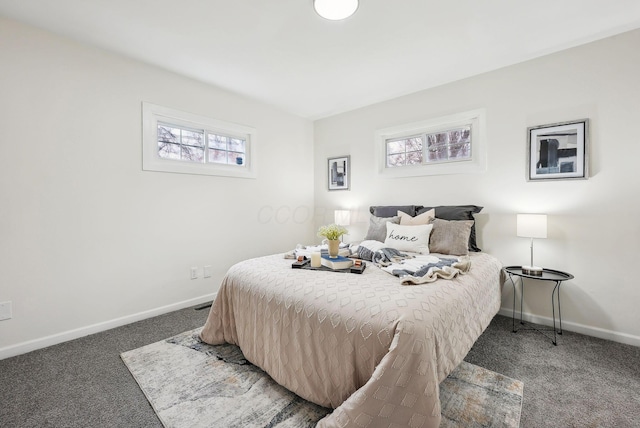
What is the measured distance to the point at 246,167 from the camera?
3744 millimetres

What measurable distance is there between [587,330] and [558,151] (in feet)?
5.28

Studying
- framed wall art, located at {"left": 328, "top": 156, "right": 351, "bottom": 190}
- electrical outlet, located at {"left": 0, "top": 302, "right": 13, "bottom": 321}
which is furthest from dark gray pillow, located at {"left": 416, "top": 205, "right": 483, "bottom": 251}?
electrical outlet, located at {"left": 0, "top": 302, "right": 13, "bottom": 321}

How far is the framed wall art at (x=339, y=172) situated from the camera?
416 cm

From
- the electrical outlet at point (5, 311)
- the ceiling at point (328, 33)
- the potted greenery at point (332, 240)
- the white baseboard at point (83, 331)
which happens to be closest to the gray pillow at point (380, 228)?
the potted greenery at point (332, 240)

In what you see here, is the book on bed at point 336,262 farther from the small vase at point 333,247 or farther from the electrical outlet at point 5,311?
the electrical outlet at point 5,311

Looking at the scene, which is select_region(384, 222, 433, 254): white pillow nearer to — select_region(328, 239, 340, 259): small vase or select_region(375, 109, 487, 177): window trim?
select_region(328, 239, 340, 259): small vase

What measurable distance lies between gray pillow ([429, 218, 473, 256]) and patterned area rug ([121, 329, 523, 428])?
3.32ft

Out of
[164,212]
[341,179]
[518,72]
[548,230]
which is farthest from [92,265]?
[518,72]

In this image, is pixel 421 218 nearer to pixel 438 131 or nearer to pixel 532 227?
pixel 532 227

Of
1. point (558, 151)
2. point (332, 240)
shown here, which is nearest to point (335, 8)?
point (332, 240)

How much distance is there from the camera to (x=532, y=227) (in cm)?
241

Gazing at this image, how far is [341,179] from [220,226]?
1.92 meters

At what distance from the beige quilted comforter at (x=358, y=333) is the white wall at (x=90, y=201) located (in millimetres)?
1264

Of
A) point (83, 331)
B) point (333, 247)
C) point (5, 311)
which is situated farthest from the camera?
point (83, 331)
